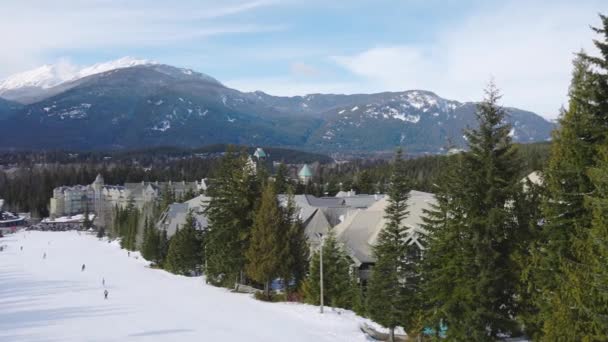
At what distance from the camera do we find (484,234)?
22219 millimetres

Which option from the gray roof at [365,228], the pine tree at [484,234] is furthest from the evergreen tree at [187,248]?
the pine tree at [484,234]

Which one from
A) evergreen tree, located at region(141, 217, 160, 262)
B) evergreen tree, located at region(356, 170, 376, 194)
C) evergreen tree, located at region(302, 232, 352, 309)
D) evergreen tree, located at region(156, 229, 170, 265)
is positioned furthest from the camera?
evergreen tree, located at region(356, 170, 376, 194)

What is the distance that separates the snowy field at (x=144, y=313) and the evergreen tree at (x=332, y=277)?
1.41m

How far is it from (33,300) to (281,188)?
40.7 m

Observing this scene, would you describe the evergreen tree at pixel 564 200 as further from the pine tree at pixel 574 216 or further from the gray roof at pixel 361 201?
the gray roof at pixel 361 201

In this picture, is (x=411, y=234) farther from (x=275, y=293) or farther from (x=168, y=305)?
(x=168, y=305)

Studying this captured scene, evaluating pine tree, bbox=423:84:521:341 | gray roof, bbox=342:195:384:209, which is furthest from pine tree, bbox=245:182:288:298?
gray roof, bbox=342:195:384:209

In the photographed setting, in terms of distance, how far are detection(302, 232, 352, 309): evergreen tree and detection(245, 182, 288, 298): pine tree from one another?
3769 millimetres

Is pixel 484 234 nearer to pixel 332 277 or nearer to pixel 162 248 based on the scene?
pixel 332 277

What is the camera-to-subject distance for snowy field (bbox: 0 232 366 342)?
3167cm

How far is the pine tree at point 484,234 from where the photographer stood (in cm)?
2197

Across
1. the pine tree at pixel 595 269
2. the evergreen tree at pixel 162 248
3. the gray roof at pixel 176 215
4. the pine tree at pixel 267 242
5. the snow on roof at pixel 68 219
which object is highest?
the pine tree at pixel 595 269

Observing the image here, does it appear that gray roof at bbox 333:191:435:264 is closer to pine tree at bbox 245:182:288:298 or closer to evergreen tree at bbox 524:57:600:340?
pine tree at bbox 245:182:288:298

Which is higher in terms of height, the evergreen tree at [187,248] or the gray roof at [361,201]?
the gray roof at [361,201]
